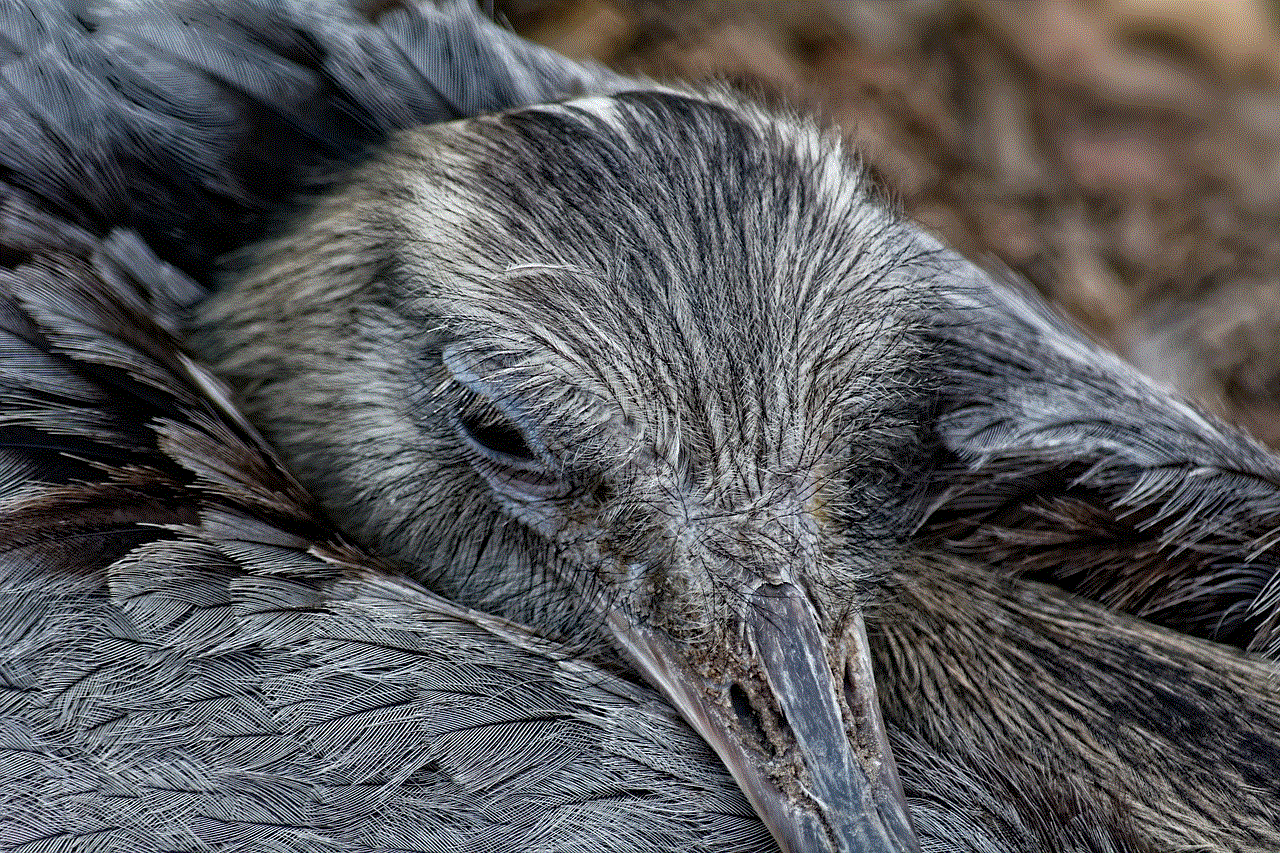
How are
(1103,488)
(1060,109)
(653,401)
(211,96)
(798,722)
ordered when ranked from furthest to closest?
1. (1060,109)
2. (211,96)
3. (1103,488)
4. (653,401)
5. (798,722)

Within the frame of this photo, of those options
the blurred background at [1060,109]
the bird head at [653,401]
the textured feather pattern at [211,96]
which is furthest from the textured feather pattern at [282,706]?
the blurred background at [1060,109]

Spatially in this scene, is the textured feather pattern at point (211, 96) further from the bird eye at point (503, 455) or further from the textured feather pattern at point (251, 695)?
the bird eye at point (503, 455)

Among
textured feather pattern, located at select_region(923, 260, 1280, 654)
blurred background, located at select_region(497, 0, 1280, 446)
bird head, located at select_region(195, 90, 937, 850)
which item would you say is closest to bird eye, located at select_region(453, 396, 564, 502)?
bird head, located at select_region(195, 90, 937, 850)

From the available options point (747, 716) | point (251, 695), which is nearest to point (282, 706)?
point (251, 695)

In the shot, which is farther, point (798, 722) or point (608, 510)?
point (608, 510)

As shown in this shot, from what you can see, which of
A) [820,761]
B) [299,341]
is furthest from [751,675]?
[299,341]

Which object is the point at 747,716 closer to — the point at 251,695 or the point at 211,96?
the point at 251,695

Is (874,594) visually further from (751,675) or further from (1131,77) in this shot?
(1131,77)

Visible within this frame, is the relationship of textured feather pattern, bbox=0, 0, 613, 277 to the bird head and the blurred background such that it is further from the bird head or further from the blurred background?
the blurred background
